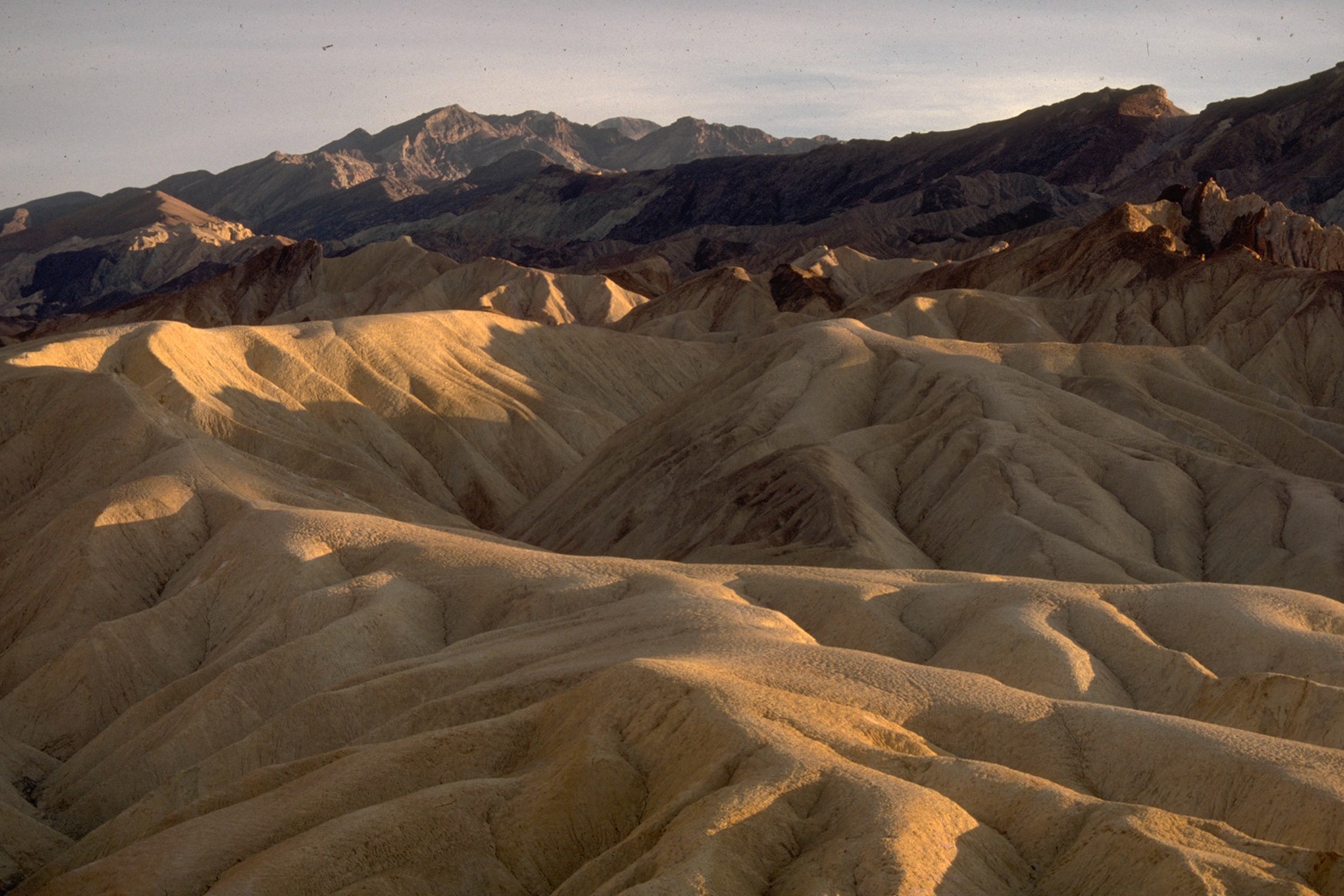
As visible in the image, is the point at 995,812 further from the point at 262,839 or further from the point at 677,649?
the point at 262,839

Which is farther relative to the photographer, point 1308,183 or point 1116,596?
point 1308,183

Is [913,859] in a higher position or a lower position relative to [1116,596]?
higher

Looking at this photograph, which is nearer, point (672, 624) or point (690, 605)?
point (672, 624)

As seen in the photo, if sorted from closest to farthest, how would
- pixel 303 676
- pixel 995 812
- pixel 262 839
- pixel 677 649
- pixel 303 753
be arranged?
pixel 995 812 → pixel 262 839 → pixel 677 649 → pixel 303 753 → pixel 303 676

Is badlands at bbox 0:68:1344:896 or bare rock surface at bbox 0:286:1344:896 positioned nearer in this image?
bare rock surface at bbox 0:286:1344:896

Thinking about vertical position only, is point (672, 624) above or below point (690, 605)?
above

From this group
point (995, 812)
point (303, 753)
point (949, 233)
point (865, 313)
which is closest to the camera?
point (995, 812)

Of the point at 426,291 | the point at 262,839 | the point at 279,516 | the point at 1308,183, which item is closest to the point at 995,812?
the point at 262,839

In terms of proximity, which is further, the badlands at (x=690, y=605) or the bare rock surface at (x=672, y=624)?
the badlands at (x=690, y=605)
